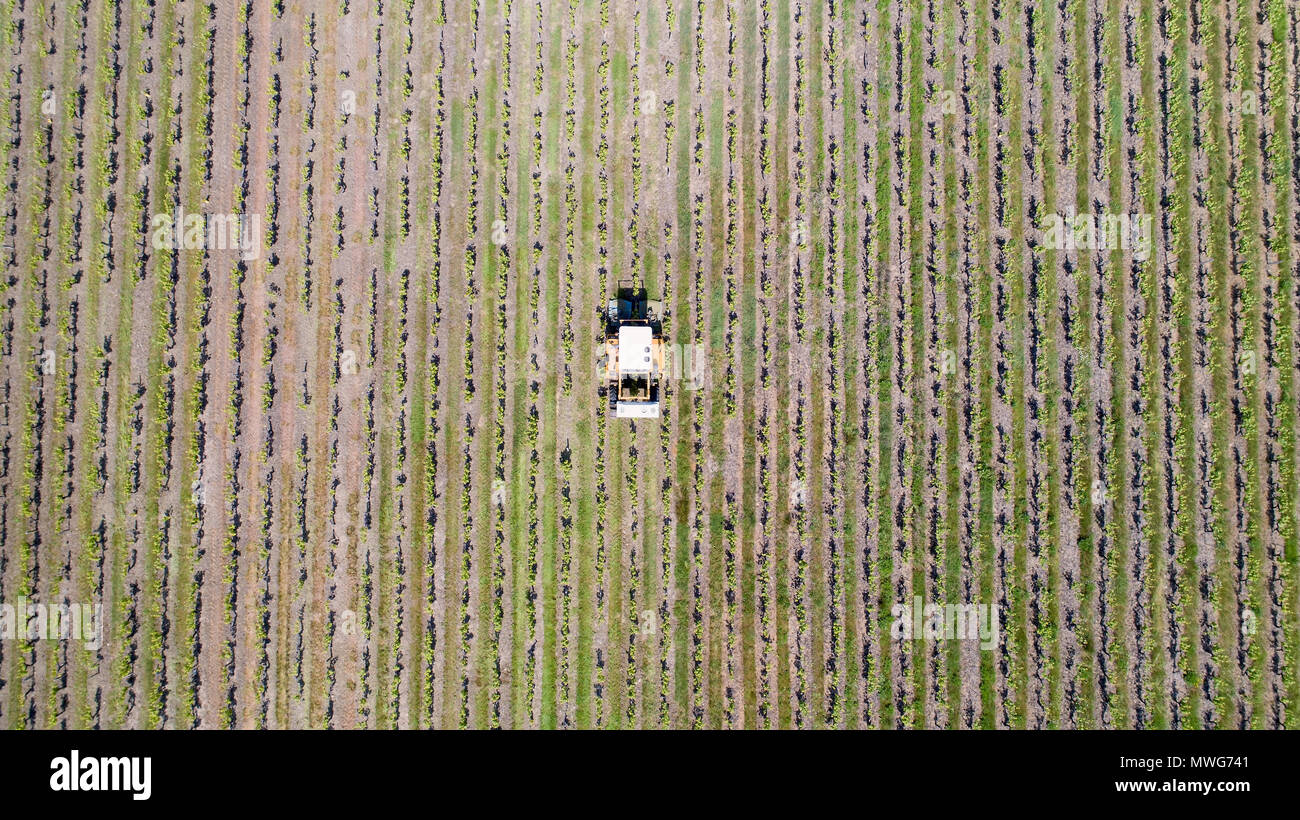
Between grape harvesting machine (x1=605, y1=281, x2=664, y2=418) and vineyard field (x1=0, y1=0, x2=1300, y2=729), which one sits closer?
grape harvesting machine (x1=605, y1=281, x2=664, y2=418)

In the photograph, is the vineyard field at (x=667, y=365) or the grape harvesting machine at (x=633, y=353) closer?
the grape harvesting machine at (x=633, y=353)

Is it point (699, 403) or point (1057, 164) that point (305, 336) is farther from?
point (1057, 164)

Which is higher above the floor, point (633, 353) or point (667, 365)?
point (633, 353)

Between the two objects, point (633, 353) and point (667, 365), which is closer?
point (633, 353)
